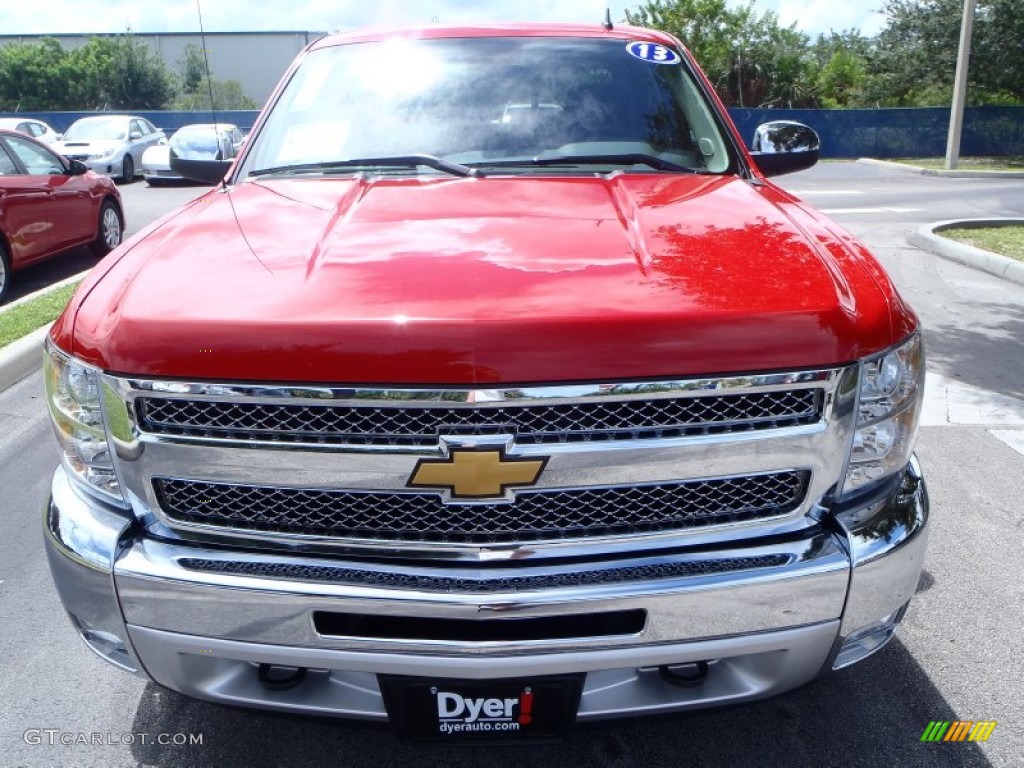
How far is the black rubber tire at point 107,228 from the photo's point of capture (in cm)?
1039

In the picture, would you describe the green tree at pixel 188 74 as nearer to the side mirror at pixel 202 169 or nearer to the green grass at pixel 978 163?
the green grass at pixel 978 163

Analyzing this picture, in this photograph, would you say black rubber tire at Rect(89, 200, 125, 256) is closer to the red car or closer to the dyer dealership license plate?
the red car

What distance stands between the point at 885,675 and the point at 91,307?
8.06ft

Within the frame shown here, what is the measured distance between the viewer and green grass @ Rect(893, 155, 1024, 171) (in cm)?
2497

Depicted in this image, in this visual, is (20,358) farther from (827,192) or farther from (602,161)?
(827,192)

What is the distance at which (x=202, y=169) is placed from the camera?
12.6 feet

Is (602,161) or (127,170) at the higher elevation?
(602,161)

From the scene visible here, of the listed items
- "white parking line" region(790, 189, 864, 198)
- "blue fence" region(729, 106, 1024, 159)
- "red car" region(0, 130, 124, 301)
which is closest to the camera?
"red car" region(0, 130, 124, 301)

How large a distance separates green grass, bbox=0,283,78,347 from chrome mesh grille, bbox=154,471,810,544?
17.0 ft

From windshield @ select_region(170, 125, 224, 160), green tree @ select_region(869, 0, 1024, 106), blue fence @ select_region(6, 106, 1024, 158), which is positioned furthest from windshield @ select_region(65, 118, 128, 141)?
green tree @ select_region(869, 0, 1024, 106)

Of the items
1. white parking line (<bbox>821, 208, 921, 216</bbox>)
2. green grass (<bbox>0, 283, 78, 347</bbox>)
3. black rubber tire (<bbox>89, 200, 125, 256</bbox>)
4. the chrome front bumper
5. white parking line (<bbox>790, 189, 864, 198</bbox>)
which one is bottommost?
white parking line (<bbox>790, 189, 864, 198</bbox>)

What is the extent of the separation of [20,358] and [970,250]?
29.0 feet

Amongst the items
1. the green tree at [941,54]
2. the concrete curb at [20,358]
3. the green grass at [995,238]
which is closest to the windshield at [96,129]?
the concrete curb at [20,358]

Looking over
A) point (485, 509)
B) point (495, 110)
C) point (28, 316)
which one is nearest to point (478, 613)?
point (485, 509)
